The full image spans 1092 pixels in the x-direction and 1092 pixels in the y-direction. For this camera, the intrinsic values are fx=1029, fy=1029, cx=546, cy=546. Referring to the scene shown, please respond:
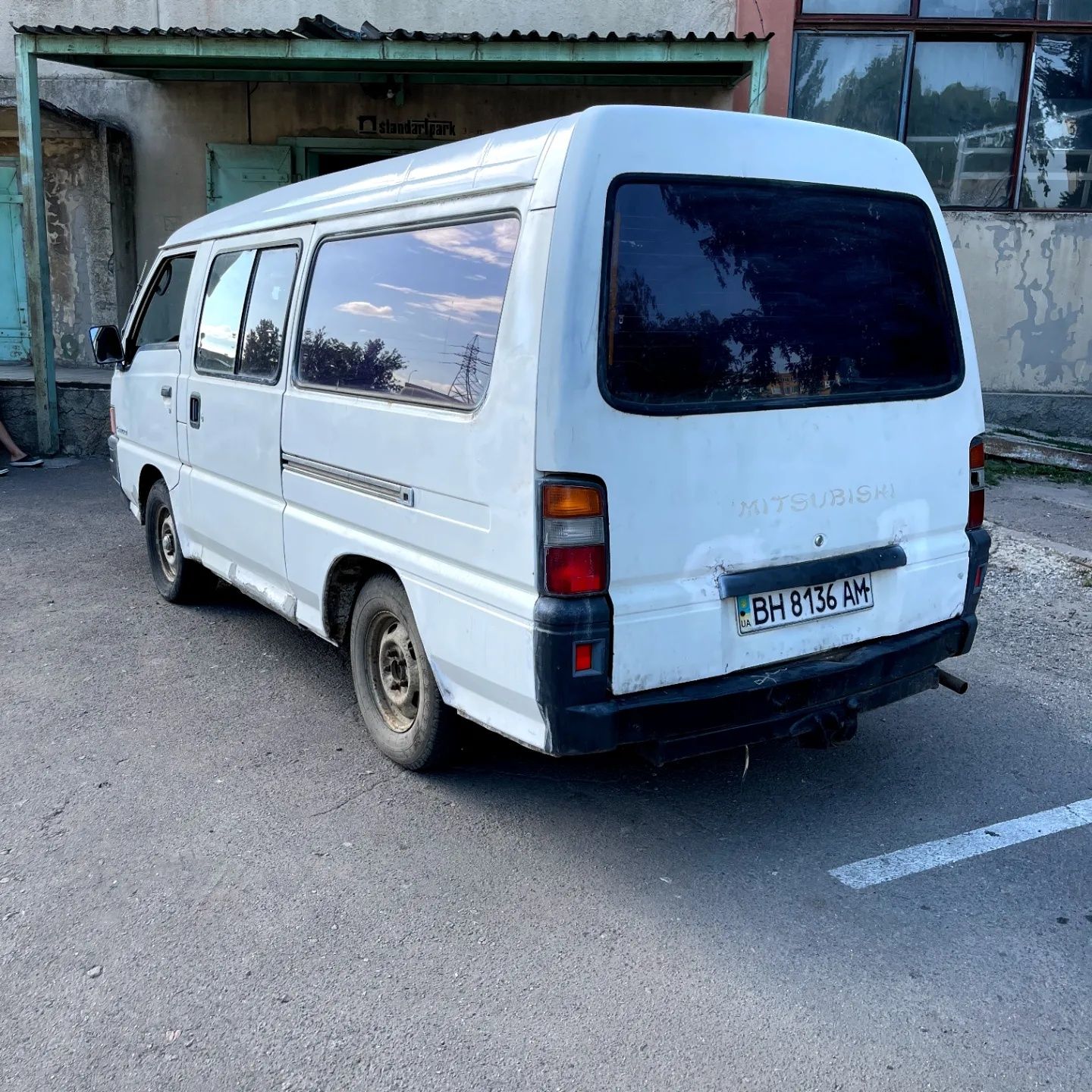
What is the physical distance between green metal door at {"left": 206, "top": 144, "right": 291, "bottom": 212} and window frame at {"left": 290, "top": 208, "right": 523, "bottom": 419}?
7.90m

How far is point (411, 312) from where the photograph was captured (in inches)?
136

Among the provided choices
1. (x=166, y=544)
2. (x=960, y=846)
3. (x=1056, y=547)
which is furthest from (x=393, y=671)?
(x=1056, y=547)

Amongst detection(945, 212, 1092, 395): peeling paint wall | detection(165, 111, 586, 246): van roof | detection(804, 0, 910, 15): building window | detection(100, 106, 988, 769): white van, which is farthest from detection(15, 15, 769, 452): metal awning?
detection(100, 106, 988, 769): white van

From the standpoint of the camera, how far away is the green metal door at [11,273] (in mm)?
11617

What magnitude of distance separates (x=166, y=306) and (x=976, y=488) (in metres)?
4.15

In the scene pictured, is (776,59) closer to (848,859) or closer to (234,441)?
(234,441)

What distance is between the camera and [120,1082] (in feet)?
7.61

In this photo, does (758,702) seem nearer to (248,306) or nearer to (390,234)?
(390,234)

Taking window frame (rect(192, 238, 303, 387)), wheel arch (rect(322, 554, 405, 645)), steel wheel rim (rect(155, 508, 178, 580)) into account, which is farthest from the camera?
steel wheel rim (rect(155, 508, 178, 580))

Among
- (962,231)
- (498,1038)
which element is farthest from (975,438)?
(962,231)

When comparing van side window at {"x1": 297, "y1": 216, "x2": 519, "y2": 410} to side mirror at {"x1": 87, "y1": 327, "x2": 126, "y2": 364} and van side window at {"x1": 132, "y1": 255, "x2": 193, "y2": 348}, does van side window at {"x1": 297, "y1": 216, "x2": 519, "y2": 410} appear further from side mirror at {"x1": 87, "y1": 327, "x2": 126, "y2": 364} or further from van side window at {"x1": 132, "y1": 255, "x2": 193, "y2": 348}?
side mirror at {"x1": 87, "y1": 327, "x2": 126, "y2": 364}

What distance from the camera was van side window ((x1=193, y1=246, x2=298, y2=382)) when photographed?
427 cm

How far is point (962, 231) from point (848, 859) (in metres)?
8.70

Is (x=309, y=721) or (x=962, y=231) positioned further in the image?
(x=962, y=231)
